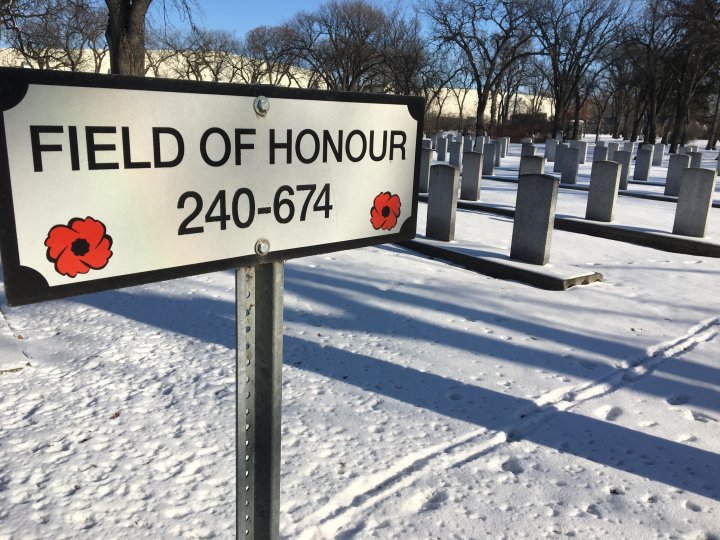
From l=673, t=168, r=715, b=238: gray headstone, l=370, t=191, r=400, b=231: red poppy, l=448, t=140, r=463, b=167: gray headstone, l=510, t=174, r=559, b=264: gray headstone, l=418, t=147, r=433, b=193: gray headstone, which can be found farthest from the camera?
l=448, t=140, r=463, b=167: gray headstone

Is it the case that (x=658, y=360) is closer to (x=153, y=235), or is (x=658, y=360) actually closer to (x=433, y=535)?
(x=433, y=535)

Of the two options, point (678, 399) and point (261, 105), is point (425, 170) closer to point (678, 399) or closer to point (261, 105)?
point (678, 399)

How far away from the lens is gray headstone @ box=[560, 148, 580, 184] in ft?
48.6

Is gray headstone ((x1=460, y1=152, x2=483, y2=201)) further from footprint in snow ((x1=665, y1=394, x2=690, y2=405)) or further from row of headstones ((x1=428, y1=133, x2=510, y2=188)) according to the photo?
footprint in snow ((x1=665, y1=394, x2=690, y2=405))

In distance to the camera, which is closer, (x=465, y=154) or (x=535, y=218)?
(x=535, y=218)

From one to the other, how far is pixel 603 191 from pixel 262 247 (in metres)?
9.50

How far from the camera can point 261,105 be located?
3.75 feet

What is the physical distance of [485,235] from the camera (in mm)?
8242

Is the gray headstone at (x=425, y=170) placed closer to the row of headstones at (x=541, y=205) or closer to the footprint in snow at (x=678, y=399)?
the row of headstones at (x=541, y=205)

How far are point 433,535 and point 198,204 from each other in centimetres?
178

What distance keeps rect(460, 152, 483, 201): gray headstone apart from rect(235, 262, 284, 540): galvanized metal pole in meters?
10.4

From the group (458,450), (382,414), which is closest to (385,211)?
(458,450)

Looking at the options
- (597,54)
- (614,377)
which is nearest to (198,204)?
(614,377)

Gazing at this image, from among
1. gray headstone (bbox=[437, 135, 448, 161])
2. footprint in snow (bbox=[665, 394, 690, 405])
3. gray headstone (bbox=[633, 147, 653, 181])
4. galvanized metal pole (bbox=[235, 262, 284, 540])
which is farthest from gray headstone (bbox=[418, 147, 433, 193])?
galvanized metal pole (bbox=[235, 262, 284, 540])
